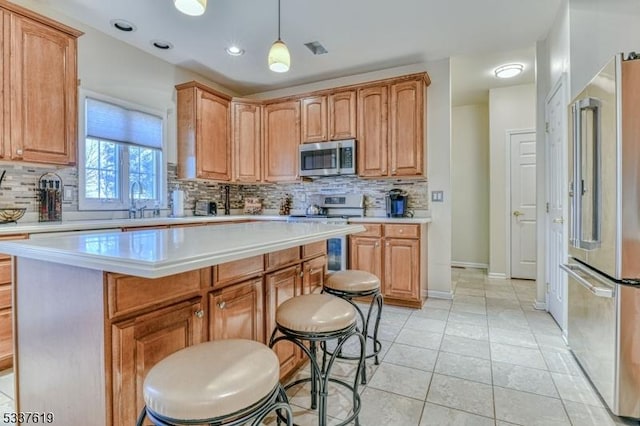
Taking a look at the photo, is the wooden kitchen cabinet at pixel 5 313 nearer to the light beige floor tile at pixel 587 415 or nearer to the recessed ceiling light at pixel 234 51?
the recessed ceiling light at pixel 234 51

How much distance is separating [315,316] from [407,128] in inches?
115

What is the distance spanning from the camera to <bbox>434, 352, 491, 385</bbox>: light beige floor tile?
2.10 meters

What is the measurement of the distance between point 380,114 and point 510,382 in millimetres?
2912

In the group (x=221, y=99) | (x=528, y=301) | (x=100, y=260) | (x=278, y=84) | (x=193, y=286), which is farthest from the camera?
(x=278, y=84)

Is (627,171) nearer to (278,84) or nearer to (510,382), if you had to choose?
(510,382)

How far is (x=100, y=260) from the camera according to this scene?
39.4 inches

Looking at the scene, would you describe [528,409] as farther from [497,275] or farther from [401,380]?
[497,275]

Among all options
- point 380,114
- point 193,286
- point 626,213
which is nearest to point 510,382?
point 626,213

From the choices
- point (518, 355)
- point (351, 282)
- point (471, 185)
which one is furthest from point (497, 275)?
point (351, 282)

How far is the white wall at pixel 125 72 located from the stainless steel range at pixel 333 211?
1.83 metres

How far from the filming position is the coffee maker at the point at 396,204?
3928 mm

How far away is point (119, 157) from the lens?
11.5 ft

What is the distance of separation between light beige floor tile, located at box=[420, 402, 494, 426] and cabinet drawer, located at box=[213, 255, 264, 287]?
1134mm

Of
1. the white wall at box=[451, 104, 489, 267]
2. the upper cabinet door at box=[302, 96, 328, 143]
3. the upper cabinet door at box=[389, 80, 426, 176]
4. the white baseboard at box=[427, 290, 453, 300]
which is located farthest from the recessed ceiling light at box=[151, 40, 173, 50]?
the white wall at box=[451, 104, 489, 267]
